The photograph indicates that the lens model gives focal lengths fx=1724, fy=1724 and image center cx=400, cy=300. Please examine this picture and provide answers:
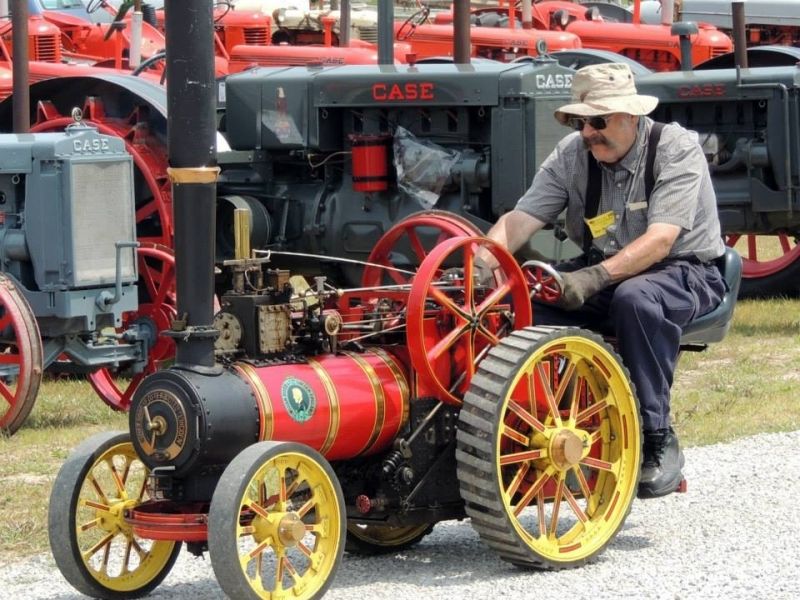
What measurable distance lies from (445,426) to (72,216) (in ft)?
10.6

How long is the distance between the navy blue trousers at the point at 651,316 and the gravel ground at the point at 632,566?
0.40 meters

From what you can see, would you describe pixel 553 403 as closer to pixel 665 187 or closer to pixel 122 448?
pixel 665 187

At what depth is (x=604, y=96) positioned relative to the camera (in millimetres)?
5410

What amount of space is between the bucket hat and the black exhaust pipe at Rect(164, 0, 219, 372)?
4.70 feet

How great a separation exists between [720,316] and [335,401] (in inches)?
60.3

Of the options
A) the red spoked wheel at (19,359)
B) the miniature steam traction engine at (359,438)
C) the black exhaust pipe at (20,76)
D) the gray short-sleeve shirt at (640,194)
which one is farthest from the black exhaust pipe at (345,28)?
the miniature steam traction engine at (359,438)

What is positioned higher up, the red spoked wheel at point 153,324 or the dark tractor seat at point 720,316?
the dark tractor seat at point 720,316

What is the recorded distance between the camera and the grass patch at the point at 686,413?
6012 millimetres

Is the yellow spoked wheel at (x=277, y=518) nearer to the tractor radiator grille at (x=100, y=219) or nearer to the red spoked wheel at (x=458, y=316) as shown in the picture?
the red spoked wheel at (x=458, y=316)

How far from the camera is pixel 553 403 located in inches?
195

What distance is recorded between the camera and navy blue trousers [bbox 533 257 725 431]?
5.19 m

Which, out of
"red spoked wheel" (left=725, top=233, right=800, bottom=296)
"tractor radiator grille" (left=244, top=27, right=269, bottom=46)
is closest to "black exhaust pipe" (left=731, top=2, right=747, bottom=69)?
"red spoked wheel" (left=725, top=233, right=800, bottom=296)

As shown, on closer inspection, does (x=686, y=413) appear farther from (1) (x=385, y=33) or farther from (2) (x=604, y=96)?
(1) (x=385, y=33)

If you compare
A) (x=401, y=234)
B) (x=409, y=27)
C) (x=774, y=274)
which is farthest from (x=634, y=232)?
(x=409, y=27)
